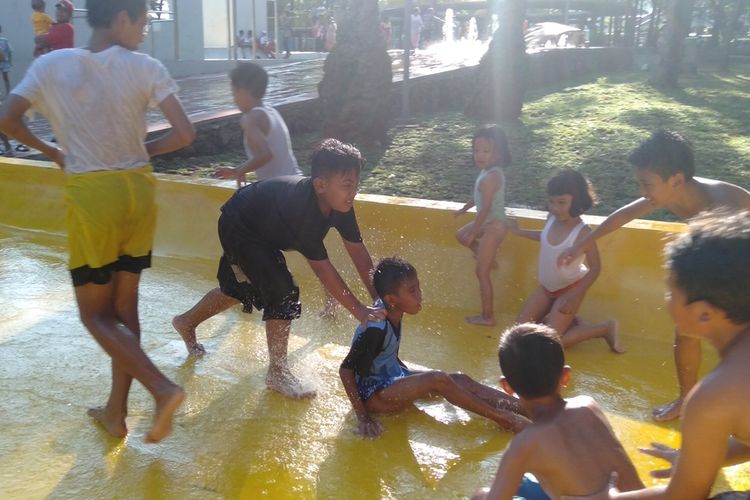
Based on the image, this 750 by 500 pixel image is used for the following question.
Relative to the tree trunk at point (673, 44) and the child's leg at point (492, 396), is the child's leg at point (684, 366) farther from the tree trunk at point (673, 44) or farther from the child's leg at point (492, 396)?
the tree trunk at point (673, 44)

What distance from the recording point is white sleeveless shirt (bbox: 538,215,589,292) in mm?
4520

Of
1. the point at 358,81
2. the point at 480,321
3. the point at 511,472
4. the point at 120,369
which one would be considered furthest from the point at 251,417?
the point at 358,81

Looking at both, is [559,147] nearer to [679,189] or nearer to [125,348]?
[679,189]

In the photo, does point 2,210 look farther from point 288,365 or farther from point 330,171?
point 330,171

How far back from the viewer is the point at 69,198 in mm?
3172

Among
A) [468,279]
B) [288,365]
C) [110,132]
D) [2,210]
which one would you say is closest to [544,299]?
[468,279]

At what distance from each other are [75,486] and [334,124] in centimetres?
703

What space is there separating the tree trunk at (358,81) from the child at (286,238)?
5.56 metres

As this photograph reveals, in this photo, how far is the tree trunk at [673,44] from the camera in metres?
16.1

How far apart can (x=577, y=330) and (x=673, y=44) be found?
13.7 meters

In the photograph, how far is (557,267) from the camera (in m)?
4.50

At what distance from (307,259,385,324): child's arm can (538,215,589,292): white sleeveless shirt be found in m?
1.49

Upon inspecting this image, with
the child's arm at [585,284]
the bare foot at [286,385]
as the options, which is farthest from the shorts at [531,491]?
the child's arm at [585,284]

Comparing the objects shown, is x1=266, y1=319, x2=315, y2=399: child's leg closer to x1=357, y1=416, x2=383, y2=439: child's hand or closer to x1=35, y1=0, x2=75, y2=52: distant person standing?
x1=357, y1=416, x2=383, y2=439: child's hand
